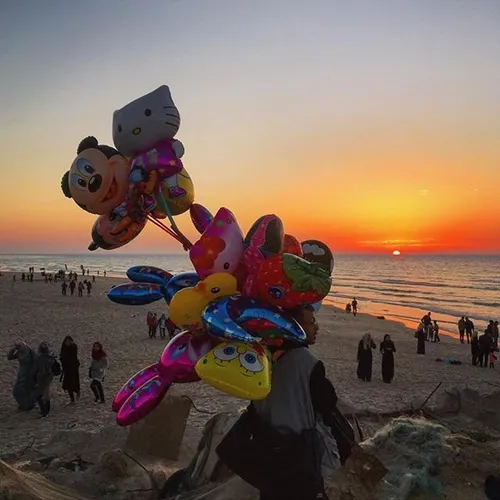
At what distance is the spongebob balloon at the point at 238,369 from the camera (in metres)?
2.76

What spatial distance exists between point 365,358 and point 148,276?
1241 centimetres

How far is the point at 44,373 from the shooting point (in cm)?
976

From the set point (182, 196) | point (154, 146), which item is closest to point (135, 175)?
point (154, 146)

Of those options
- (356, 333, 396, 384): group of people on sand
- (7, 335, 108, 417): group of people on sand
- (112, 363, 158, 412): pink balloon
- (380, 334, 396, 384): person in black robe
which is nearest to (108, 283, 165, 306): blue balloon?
(112, 363, 158, 412): pink balloon

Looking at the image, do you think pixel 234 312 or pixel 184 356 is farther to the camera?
pixel 184 356

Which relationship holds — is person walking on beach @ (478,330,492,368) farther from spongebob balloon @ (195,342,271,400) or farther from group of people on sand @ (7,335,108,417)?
spongebob balloon @ (195,342,271,400)

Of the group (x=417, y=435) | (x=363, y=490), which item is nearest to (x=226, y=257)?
(x=363, y=490)

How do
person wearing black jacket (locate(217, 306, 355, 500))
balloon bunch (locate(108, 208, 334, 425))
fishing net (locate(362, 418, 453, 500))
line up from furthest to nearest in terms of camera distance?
fishing net (locate(362, 418, 453, 500)) → person wearing black jacket (locate(217, 306, 355, 500)) → balloon bunch (locate(108, 208, 334, 425))

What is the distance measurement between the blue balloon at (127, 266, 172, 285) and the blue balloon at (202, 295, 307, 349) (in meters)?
1.07

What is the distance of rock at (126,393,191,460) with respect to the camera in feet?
21.6

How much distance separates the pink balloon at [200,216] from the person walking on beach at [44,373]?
7040 millimetres

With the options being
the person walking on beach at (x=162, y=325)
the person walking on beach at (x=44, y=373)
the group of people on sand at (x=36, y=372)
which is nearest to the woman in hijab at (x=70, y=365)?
Answer: the group of people on sand at (x=36, y=372)

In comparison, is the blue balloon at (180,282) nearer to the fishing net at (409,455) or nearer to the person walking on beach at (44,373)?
the fishing net at (409,455)

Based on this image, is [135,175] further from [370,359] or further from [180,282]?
[370,359]
